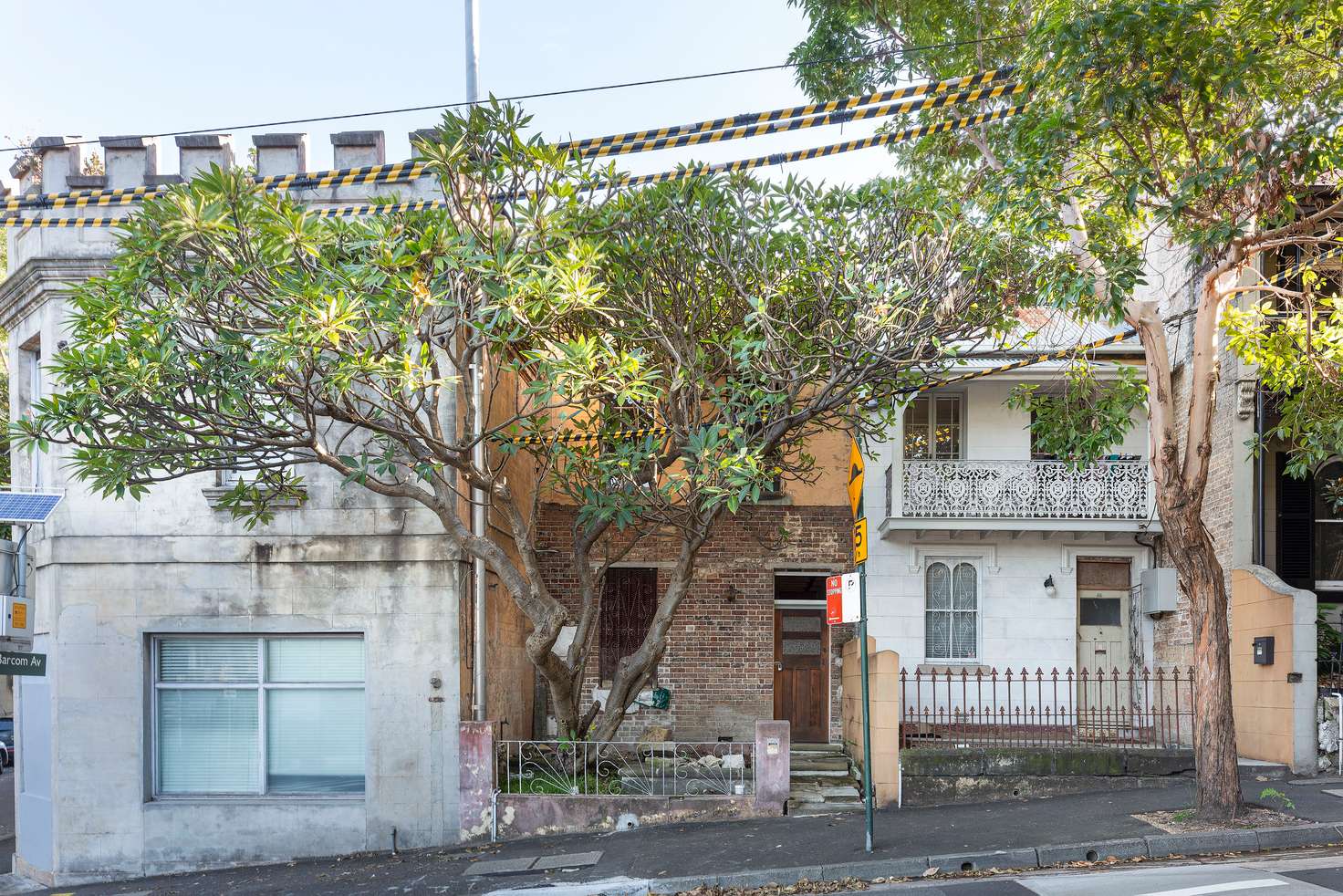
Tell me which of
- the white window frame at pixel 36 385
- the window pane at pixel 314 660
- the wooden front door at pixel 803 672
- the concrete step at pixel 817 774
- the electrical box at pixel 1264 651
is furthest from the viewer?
the wooden front door at pixel 803 672

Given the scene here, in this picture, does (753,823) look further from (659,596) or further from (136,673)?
(136,673)

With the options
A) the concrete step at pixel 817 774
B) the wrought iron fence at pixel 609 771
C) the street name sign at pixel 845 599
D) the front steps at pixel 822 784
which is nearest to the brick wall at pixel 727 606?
the front steps at pixel 822 784

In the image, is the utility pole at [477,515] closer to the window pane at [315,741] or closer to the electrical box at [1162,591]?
the window pane at [315,741]

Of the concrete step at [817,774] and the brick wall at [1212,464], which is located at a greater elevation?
the brick wall at [1212,464]

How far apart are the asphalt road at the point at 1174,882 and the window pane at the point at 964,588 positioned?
796cm

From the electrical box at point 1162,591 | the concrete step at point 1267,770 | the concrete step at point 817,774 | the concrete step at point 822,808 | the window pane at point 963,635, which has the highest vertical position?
the electrical box at point 1162,591

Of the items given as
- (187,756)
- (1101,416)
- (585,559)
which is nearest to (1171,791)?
(1101,416)

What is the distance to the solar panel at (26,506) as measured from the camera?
1250 centimetres

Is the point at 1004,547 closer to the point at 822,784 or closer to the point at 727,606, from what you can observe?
the point at 727,606

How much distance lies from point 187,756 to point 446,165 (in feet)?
24.9

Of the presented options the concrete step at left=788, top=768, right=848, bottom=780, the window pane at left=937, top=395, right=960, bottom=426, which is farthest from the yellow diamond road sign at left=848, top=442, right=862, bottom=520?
the window pane at left=937, top=395, right=960, bottom=426

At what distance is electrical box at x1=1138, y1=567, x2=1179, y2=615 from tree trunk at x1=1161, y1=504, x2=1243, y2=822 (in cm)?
596

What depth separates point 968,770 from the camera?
42.4 ft

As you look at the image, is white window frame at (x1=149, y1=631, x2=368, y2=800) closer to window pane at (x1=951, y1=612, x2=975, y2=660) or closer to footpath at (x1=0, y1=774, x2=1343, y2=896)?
footpath at (x1=0, y1=774, x2=1343, y2=896)
